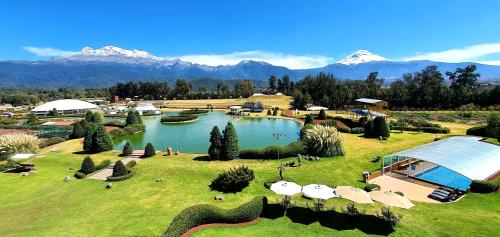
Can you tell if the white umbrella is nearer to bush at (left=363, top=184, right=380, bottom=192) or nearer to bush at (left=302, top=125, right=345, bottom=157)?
bush at (left=363, top=184, right=380, bottom=192)

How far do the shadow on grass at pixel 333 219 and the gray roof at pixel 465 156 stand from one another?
993 cm

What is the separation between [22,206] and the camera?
2059 cm

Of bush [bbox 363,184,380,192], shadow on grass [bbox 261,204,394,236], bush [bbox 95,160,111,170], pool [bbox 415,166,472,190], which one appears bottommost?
shadow on grass [bbox 261,204,394,236]

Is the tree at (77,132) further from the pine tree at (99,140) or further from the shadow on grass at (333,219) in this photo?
the shadow on grass at (333,219)

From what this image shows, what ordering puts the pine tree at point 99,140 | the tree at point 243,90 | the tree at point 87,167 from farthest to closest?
the tree at point 243,90 < the pine tree at point 99,140 < the tree at point 87,167

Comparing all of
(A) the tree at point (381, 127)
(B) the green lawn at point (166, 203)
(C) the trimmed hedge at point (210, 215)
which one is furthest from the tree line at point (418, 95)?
(C) the trimmed hedge at point (210, 215)

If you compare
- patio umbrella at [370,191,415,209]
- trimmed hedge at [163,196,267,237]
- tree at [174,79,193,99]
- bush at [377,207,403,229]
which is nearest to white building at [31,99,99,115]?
tree at [174,79,193,99]

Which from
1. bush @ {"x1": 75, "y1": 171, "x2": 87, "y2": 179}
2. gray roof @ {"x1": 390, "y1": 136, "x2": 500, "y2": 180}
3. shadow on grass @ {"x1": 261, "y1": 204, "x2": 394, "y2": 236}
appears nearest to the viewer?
shadow on grass @ {"x1": 261, "y1": 204, "x2": 394, "y2": 236}

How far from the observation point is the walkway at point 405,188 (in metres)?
22.1

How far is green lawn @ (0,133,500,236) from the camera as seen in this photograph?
16.8m

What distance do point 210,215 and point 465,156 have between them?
22847 mm

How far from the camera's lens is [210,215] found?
1730 centimetres

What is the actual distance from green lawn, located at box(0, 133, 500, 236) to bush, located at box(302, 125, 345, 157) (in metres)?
1.23

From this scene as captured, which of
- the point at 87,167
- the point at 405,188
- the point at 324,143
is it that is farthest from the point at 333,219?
the point at 87,167
